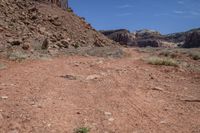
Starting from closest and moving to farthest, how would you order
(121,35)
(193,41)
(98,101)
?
(98,101), (193,41), (121,35)

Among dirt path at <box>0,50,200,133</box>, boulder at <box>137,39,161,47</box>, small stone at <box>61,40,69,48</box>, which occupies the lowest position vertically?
boulder at <box>137,39,161,47</box>

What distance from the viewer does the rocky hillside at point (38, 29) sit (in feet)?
54.5

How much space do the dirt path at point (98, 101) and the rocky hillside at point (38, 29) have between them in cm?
626

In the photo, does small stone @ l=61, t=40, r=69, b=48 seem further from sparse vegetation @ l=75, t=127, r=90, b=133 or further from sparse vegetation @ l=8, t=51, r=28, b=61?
sparse vegetation @ l=75, t=127, r=90, b=133

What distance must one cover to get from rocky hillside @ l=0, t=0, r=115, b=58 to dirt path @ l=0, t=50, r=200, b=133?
6.26 m

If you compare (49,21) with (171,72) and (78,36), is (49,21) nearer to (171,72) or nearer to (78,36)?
(78,36)

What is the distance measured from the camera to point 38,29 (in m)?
20.5

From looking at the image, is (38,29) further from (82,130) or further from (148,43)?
(148,43)

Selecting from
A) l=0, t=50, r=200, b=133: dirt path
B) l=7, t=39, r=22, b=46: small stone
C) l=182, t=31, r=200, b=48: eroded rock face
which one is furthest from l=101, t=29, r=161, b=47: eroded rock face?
l=0, t=50, r=200, b=133: dirt path

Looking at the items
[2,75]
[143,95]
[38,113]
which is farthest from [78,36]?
[38,113]

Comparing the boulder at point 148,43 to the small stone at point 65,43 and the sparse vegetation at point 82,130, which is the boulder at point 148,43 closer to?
the small stone at point 65,43

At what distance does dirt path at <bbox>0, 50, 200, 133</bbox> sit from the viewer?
544cm

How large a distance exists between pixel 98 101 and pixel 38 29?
1462cm

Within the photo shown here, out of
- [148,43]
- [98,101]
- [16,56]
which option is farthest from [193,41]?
[98,101]
